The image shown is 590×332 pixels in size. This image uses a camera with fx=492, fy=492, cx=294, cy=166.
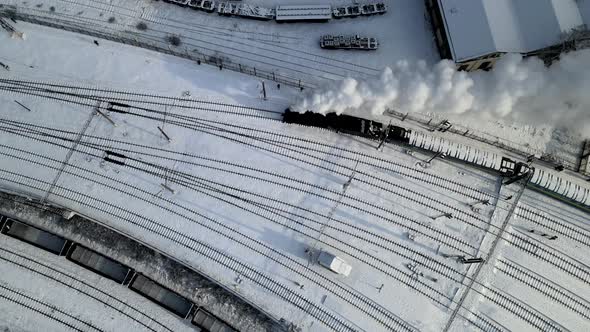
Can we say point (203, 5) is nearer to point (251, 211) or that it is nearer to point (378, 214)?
point (251, 211)

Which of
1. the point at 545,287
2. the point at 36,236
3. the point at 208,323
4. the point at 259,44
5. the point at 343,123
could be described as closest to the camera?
the point at 208,323

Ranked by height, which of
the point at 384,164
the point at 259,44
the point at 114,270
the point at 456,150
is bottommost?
the point at 114,270

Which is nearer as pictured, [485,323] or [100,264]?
[485,323]

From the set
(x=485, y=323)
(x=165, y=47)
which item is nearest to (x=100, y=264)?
(x=165, y=47)

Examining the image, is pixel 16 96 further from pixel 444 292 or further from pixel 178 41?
pixel 444 292

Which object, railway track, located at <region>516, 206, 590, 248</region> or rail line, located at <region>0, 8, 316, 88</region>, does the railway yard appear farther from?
rail line, located at <region>0, 8, 316, 88</region>

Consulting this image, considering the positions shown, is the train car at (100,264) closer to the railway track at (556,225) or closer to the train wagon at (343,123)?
the train wagon at (343,123)

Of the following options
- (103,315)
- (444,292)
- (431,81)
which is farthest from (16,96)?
(444,292)
